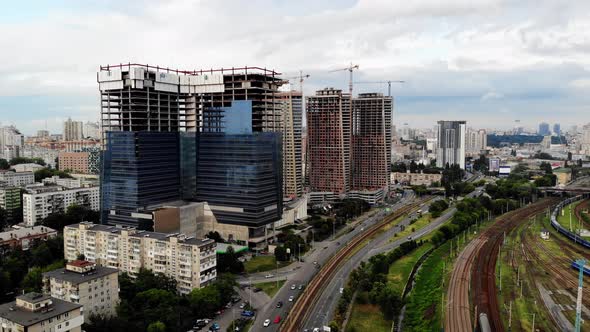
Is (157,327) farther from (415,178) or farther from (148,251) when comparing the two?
(415,178)

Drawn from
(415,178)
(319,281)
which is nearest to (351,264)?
(319,281)

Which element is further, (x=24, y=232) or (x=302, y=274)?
(x=24, y=232)

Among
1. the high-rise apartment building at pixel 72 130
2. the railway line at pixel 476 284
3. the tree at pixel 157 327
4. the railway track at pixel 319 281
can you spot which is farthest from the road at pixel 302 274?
the high-rise apartment building at pixel 72 130

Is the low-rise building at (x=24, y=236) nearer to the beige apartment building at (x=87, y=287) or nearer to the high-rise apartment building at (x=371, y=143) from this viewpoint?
the beige apartment building at (x=87, y=287)

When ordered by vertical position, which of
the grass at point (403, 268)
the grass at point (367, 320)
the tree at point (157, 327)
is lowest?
the grass at point (367, 320)

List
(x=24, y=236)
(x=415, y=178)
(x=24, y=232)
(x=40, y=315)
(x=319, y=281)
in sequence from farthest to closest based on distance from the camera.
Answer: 1. (x=415, y=178)
2. (x=24, y=232)
3. (x=24, y=236)
4. (x=319, y=281)
5. (x=40, y=315)

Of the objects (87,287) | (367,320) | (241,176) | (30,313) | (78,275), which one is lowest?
(367,320)

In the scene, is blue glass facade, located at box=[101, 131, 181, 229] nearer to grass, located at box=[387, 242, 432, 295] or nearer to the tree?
the tree
